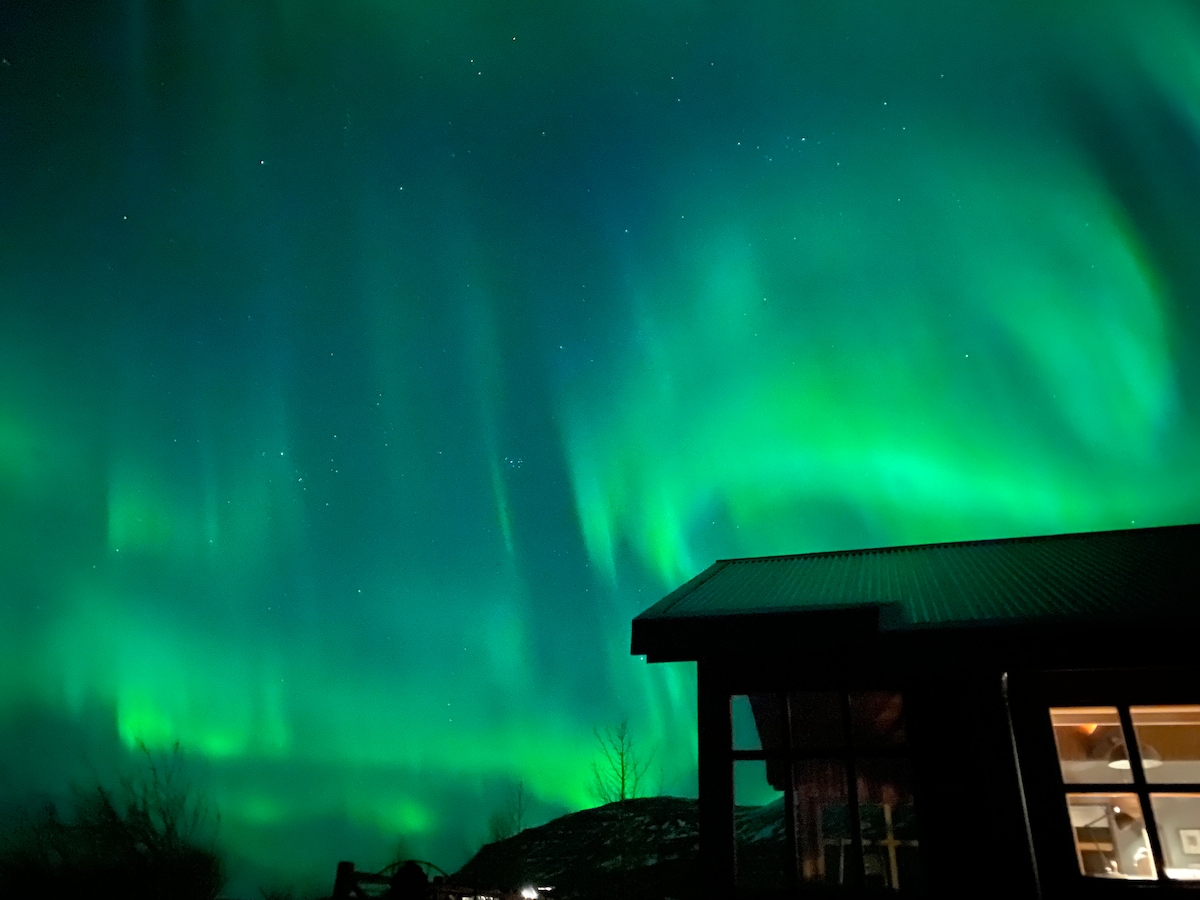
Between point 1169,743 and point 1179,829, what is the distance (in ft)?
→ 3.29

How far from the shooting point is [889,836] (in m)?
15.0

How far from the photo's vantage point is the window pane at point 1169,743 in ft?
30.1

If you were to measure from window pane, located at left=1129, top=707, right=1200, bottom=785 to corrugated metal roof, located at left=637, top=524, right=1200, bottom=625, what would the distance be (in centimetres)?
162

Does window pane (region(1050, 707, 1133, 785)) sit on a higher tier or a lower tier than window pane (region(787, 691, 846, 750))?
lower

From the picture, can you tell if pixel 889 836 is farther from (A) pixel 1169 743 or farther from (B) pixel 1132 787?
(B) pixel 1132 787

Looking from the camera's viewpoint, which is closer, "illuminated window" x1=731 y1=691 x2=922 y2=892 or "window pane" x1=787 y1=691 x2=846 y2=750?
"illuminated window" x1=731 y1=691 x2=922 y2=892

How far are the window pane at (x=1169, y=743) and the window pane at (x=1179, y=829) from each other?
0.27 meters

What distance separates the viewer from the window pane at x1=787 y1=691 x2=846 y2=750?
12852mm

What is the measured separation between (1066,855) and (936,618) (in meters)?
2.90

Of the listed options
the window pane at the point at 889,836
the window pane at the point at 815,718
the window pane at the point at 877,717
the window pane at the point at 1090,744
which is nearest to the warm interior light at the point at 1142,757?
the window pane at the point at 1090,744

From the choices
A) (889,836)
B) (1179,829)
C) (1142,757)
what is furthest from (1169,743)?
(889,836)

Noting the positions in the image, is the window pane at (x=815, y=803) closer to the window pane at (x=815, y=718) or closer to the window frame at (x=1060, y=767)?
the window pane at (x=815, y=718)

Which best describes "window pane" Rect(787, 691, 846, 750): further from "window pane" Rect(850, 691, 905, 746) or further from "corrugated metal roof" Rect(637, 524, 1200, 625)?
"corrugated metal roof" Rect(637, 524, 1200, 625)

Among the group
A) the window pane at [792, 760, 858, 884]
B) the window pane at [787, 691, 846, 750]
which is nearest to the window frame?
the window pane at [787, 691, 846, 750]
